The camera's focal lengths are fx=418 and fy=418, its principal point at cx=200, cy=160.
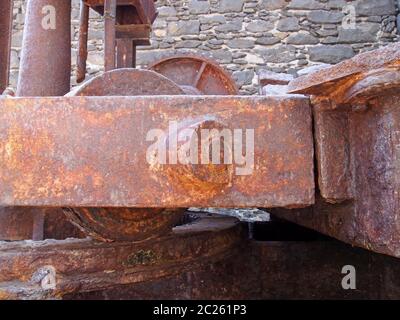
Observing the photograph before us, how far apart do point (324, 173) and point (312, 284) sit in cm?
103

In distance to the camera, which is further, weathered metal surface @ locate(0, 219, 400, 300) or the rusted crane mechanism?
weathered metal surface @ locate(0, 219, 400, 300)

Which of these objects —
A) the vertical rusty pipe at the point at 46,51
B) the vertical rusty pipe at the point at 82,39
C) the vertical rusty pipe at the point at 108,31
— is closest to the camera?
the vertical rusty pipe at the point at 46,51

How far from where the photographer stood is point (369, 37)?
6992 millimetres

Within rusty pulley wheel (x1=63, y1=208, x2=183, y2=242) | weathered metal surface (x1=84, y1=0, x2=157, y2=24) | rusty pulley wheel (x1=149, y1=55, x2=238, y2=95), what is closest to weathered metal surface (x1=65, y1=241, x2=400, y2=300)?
rusty pulley wheel (x1=63, y1=208, x2=183, y2=242)

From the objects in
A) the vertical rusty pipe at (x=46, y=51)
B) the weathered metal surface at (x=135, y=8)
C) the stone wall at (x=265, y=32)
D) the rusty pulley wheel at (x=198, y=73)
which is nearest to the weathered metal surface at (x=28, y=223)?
the vertical rusty pipe at (x=46, y=51)

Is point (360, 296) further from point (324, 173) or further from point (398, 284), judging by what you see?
point (324, 173)

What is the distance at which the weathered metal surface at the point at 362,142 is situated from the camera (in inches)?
35.7

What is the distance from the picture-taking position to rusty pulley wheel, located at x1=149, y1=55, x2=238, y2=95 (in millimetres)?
3873

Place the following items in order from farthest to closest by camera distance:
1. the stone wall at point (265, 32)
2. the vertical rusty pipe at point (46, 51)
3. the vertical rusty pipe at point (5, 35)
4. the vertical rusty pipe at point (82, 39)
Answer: the stone wall at point (265, 32)
the vertical rusty pipe at point (82, 39)
the vertical rusty pipe at point (5, 35)
the vertical rusty pipe at point (46, 51)

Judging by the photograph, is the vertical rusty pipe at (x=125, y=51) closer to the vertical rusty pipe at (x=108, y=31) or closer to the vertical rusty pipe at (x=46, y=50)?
the vertical rusty pipe at (x=108, y=31)

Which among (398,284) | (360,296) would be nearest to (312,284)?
(360,296)

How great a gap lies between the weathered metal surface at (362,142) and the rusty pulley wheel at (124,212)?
1.43ft

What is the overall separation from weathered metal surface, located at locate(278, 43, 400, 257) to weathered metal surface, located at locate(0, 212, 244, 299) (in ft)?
2.00

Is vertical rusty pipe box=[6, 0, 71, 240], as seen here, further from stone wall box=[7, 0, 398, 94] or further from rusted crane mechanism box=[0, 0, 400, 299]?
stone wall box=[7, 0, 398, 94]
